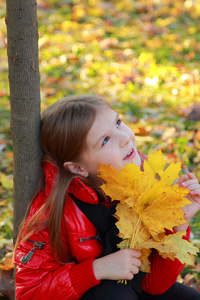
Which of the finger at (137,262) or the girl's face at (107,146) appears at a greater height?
the girl's face at (107,146)

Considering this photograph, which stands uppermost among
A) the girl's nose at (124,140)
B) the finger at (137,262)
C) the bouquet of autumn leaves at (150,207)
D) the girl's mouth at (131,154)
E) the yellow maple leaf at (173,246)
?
the girl's nose at (124,140)

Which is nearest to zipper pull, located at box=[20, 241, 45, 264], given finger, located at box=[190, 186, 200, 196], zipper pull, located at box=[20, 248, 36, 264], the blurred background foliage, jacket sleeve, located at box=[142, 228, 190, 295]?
zipper pull, located at box=[20, 248, 36, 264]

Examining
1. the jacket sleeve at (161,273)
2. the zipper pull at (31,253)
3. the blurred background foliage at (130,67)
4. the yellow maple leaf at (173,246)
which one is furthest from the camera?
the blurred background foliage at (130,67)

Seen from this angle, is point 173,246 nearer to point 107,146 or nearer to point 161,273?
point 161,273

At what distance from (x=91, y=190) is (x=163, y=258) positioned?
455 millimetres


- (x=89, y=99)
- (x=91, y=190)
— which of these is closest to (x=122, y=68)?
(x=89, y=99)

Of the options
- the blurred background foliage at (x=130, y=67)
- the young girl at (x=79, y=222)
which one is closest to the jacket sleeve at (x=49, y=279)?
the young girl at (x=79, y=222)

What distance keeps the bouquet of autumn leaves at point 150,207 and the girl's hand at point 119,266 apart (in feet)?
0.11

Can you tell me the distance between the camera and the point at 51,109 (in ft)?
6.34

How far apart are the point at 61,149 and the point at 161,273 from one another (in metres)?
0.71

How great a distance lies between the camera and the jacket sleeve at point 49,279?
5.68 feet

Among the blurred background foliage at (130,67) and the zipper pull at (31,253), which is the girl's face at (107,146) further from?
the blurred background foliage at (130,67)

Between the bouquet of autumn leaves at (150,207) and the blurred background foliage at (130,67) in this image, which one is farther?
the blurred background foliage at (130,67)

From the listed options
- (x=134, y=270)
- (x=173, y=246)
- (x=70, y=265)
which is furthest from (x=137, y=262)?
(x=70, y=265)
